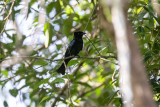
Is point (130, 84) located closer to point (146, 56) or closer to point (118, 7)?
point (118, 7)

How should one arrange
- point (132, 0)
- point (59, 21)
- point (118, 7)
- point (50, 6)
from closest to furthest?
point (118, 7), point (132, 0), point (50, 6), point (59, 21)

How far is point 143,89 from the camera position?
102cm

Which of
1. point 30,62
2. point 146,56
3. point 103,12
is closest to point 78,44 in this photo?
point 30,62

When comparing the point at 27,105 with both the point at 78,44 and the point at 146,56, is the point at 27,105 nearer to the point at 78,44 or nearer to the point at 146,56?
the point at 78,44

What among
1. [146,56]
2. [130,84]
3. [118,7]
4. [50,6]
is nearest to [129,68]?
[130,84]

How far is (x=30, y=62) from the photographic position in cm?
580

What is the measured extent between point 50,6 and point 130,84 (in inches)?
149

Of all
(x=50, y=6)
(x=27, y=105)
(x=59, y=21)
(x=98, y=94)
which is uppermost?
(x=50, y=6)

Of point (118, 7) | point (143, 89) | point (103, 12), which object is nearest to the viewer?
point (143, 89)

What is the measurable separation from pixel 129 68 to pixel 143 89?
0.12 metres

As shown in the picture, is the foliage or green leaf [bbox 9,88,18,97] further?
green leaf [bbox 9,88,18,97]

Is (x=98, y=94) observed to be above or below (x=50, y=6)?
below

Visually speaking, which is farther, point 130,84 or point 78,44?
point 78,44

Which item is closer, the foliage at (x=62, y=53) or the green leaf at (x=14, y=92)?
the foliage at (x=62, y=53)
